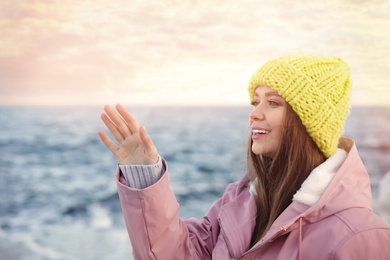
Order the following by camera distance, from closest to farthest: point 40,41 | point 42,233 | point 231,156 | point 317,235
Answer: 1. point 317,235
2. point 42,233
3. point 231,156
4. point 40,41

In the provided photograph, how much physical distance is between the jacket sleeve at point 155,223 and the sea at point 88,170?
446 millimetres

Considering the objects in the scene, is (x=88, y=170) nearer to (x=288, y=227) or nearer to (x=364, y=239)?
(x=288, y=227)

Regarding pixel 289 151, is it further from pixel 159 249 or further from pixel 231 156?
pixel 231 156

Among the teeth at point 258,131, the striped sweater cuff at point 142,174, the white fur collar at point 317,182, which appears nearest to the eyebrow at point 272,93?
the teeth at point 258,131

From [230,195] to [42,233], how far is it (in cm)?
549

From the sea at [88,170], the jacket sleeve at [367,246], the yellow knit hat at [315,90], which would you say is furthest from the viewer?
the sea at [88,170]

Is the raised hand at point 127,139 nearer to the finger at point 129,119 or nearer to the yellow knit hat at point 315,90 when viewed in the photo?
the finger at point 129,119

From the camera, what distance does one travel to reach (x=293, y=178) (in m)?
1.65

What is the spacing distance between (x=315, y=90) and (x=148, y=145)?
65 cm

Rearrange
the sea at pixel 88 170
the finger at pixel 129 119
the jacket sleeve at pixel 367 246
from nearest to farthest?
the jacket sleeve at pixel 367 246 → the finger at pixel 129 119 → the sea at pixel 88 170

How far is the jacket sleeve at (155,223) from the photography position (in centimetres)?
154

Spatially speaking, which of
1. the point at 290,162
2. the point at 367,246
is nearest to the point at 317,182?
the point at 290,162

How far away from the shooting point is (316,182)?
1531 millimetres

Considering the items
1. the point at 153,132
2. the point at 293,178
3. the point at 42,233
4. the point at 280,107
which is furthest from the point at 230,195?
the point at 153,132
